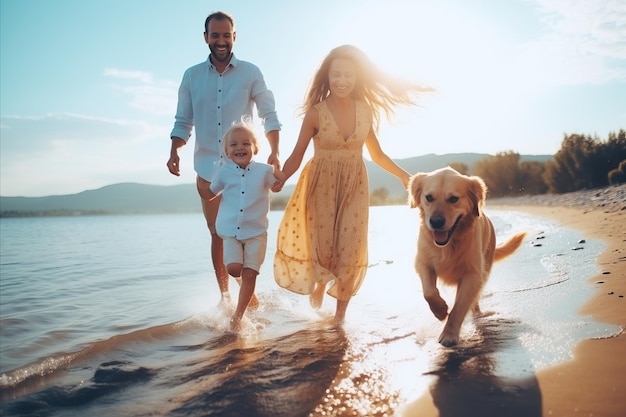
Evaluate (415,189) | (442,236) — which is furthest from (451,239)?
(415,189)

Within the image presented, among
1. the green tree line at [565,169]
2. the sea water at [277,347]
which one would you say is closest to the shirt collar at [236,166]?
the sea water at [277,347]

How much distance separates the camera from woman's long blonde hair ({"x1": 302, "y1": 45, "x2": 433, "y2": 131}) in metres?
5.18

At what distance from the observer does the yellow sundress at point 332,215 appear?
16.5ft

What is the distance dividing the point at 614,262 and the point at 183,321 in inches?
203

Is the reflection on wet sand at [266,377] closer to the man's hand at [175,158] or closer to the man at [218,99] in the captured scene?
the man at [218,99]

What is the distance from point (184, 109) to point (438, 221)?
3352mm

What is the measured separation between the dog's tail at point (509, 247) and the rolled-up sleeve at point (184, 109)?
364cm

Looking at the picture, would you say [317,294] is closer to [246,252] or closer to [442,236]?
[246,252]

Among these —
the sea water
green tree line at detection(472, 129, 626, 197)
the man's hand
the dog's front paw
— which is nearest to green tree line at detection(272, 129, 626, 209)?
green tree line at detection(472, 129, 626, 197)

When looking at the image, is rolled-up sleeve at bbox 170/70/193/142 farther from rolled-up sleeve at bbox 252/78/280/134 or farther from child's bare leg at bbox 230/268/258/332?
child's bare leg at bbox 230/268/258/332

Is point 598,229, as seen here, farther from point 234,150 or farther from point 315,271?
point 234,150

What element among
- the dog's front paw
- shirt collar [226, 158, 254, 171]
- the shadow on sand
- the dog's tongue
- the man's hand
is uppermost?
the man's hand

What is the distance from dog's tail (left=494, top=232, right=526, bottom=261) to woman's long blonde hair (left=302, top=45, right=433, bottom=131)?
1820 millimetres

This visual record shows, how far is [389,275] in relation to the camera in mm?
8141
